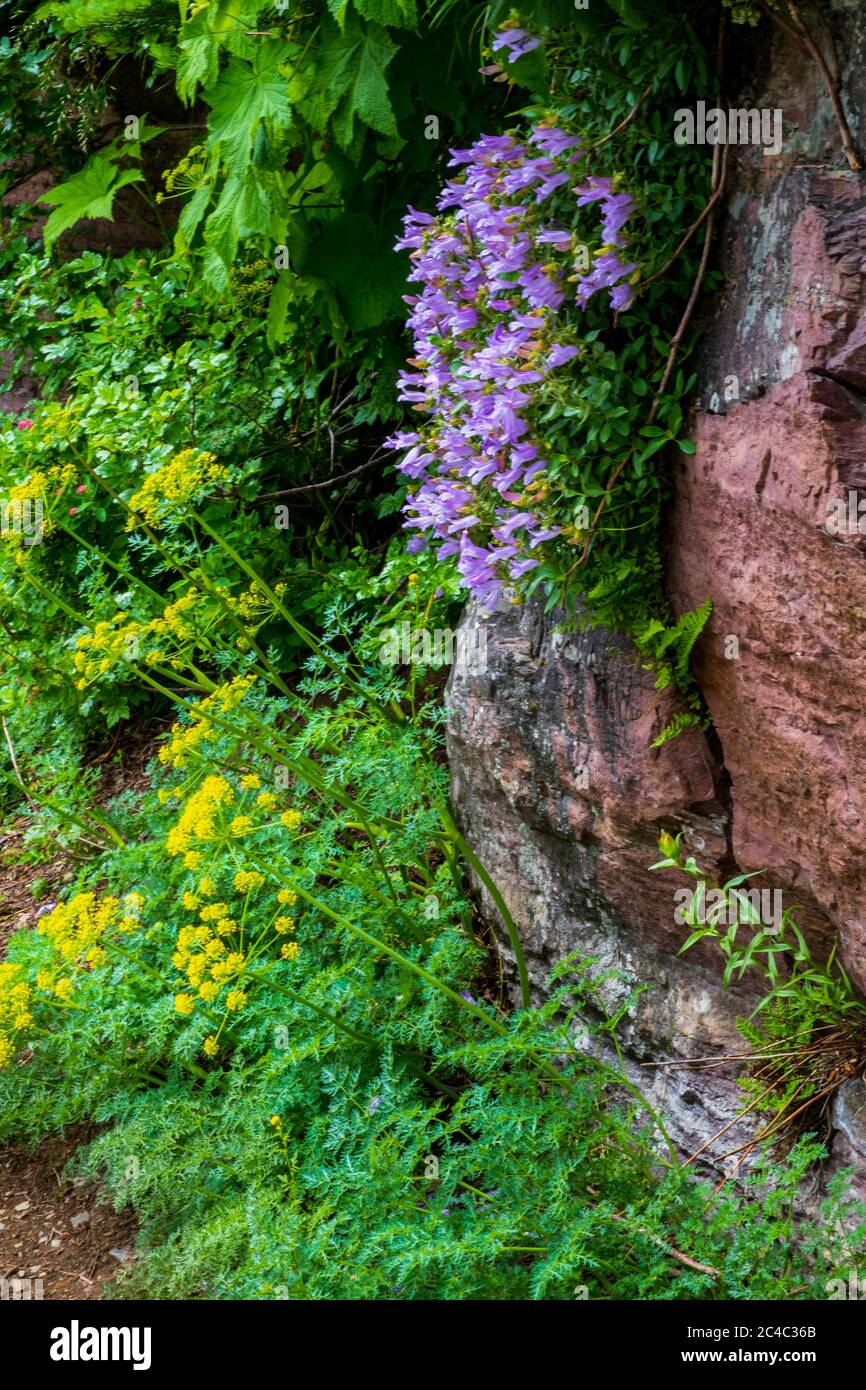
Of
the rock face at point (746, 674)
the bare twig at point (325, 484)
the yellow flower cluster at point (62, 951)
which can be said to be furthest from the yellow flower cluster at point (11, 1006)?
the bare twig at point (325, 484)

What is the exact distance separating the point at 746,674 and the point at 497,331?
946 millimetres

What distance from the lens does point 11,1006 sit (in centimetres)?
317

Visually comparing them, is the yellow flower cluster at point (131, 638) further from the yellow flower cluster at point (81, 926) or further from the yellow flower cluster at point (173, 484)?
the yellow flower cluster at point (81, 926)

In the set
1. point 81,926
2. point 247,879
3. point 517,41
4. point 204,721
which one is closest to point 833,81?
point 517,41

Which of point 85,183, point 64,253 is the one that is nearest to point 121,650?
point 85,183

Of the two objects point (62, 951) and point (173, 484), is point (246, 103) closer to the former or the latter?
point (173, 484)

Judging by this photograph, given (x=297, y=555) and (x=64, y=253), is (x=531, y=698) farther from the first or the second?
(x=64, y=253)

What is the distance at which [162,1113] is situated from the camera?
320 centimetres

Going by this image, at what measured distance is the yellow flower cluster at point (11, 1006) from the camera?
3.14 m

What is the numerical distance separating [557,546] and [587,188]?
2.42 ft

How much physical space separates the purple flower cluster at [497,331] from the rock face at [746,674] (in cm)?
26

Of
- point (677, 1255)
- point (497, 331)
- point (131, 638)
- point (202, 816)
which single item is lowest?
point (677, 1255)

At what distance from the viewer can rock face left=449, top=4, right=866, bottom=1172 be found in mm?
2322

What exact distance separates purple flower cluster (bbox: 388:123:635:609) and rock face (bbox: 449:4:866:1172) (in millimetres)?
262
